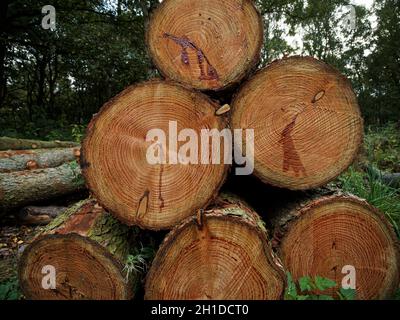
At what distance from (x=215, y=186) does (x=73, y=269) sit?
2.80 ft

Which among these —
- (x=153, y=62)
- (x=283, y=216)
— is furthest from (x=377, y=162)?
(x=153, y=62)

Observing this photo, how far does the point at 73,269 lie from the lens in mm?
1788

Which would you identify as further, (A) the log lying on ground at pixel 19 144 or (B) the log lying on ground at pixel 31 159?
(A) the log lying on ground at pixel 19 144

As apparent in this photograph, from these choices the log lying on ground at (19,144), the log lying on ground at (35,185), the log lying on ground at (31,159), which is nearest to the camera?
the log lying on ground at (35,185)

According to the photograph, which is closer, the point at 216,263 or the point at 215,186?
the point at 216,263

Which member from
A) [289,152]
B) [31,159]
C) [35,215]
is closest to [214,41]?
[289,152]

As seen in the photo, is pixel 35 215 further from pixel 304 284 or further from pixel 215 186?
pixel 304 284

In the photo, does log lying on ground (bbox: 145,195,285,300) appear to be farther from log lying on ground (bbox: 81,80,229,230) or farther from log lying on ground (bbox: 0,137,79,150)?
log lying on ground (bbox: 0,137,79,150)

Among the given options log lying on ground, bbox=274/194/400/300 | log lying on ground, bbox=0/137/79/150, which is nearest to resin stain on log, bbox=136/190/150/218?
log lying on ground, bbox=274/194/400/300

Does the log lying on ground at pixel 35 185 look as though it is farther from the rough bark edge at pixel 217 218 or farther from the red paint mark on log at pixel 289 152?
the red paint mark on log at pixel 289 152

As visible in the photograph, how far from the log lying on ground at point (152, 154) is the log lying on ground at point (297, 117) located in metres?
0.27

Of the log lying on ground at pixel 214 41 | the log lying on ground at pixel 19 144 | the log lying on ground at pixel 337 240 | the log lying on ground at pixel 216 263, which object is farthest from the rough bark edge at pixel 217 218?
the log lying on ground at pixel 19 144

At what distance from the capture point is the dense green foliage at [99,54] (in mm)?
8453
